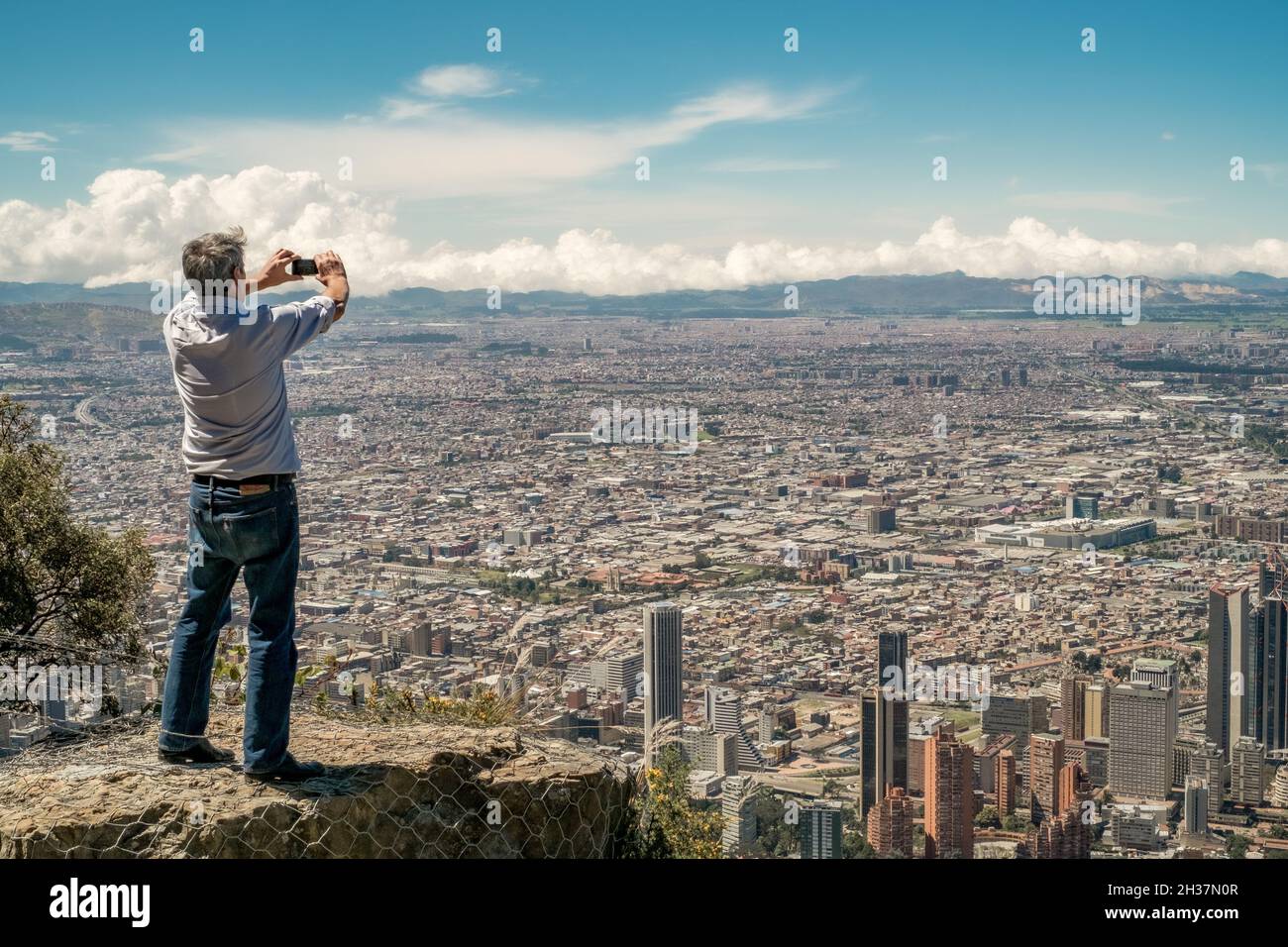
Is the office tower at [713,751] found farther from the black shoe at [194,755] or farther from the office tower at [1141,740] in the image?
the black shoe at [194,755]

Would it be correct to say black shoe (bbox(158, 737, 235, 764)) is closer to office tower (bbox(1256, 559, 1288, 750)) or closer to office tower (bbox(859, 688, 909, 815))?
office tower (bbox(859, 688, 909, 815))

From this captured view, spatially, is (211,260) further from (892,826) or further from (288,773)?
(892,826)

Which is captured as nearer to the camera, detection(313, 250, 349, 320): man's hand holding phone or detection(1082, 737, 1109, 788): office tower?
detection(313, 250, 349, 320): man's hand holding phone

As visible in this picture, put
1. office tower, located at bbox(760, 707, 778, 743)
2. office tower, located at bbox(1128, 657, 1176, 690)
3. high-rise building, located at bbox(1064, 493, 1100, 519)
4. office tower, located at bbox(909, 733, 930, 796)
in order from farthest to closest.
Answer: high-rise building, located at bbox(1064, 493, 1100, 519), office tower, located at bbox(1128, 657, 1176, 690), office tower, located at bbox(760, 707, 778, 743), office tower, located at bbox(909, 733, 930, 796)

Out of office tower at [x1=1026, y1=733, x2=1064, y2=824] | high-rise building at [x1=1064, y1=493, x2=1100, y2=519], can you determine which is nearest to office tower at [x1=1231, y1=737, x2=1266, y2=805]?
office tower at [x1=1026, y1=733, x2=1064, y2=824]

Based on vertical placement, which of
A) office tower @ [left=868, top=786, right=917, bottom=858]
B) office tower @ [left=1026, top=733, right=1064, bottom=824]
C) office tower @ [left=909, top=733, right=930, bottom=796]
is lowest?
office tower @ [left=909, top=733, right=930, bottom=796]
